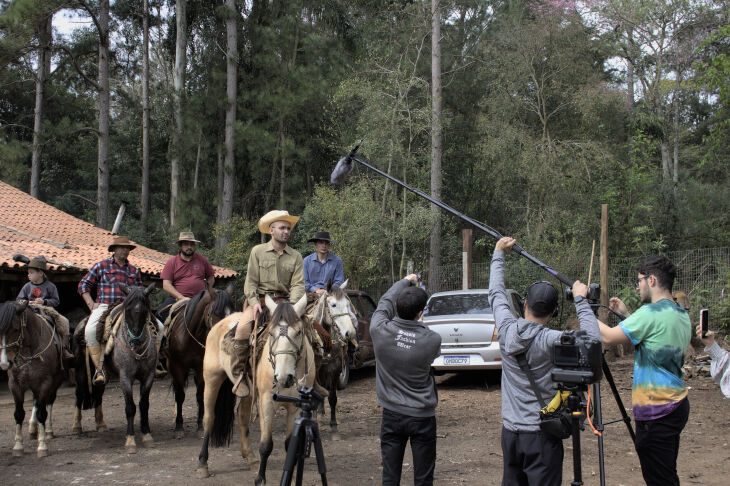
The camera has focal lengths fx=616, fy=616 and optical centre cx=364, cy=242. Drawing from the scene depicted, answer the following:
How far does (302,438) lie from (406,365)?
838mm

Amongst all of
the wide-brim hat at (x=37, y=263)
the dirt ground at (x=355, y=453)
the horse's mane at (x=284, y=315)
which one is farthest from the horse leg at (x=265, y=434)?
the wide-brim hat at (x=37, y=263)

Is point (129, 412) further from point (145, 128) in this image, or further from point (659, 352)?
point (145, 128)

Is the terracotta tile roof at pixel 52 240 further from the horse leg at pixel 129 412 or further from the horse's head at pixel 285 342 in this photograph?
the horse's head at pixel 285 342

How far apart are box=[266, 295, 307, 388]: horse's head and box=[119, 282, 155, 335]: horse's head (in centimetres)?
275

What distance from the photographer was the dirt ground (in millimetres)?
6059

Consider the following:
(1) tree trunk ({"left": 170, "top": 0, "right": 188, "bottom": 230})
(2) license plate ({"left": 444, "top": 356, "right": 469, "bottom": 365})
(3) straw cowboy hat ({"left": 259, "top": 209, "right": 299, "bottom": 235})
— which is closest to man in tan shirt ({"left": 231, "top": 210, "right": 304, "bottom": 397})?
(3) straw cowboy hat ({"left": 259, "top": 209, "right": 299, "bottom": 235})

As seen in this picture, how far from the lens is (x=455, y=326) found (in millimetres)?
10781

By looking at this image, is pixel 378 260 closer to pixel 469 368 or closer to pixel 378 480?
pixel 469 368

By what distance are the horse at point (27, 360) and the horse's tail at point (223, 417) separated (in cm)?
225

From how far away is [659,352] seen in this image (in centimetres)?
394

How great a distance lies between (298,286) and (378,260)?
11.4 meters

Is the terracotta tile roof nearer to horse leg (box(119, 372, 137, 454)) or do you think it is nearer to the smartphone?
horse leg (box(119, 372, 137, 454))

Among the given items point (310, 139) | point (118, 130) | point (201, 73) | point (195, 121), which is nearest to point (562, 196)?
point (310, 139)

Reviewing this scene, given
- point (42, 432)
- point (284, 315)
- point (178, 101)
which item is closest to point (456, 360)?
point (284, 315)
